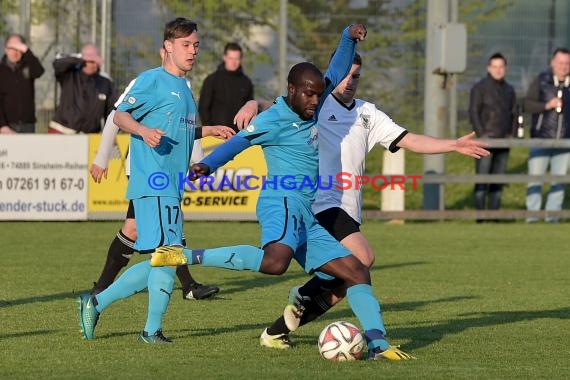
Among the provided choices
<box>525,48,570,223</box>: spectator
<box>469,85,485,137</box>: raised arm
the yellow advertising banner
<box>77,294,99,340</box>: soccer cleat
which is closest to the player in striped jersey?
<box>77,294,99,340</box>: soccer cleat

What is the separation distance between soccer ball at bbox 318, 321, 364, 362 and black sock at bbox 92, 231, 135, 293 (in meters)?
3.32

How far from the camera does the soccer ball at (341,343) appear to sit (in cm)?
849

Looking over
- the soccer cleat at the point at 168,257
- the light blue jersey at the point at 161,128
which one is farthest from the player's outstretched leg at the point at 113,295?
the soccer cleat at the point at 168,257

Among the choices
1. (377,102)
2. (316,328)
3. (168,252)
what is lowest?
(316,328)

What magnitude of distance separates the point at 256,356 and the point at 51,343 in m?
1.41

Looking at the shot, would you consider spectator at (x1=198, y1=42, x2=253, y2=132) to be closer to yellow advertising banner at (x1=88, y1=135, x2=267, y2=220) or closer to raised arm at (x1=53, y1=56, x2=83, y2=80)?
yellow advertising banner at (x1=88, y1=135, x2=267, y2=220)

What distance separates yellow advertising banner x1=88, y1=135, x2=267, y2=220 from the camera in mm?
19875

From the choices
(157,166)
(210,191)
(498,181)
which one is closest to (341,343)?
(157,166)

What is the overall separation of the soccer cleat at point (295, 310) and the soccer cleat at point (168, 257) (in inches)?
38.2

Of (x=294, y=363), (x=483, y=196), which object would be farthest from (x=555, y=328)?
(x=483, y=196)

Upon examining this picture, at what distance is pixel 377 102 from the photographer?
23953mm

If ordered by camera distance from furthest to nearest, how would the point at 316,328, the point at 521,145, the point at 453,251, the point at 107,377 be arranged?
1. the point at 521,145
2. the point at 453,251
3. the point at 316,328
4. the point at 107,377

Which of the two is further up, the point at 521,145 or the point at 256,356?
the point at 521,145

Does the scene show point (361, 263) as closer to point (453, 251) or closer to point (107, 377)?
point (107, 377)
